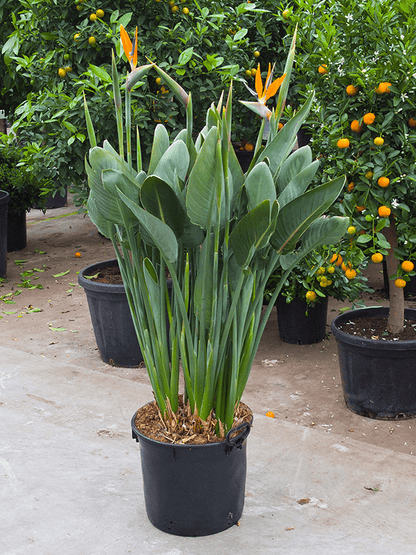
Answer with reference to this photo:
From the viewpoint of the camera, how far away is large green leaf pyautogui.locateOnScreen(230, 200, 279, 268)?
69.0 inches

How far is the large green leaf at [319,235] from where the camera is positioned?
77.6 inches

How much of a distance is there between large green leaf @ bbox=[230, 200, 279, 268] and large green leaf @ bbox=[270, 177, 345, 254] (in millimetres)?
84

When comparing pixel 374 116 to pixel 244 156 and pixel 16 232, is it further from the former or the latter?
pixel 16 232

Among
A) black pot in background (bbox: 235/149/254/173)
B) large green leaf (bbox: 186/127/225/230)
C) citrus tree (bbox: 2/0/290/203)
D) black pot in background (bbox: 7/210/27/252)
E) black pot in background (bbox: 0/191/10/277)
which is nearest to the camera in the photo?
large green leaf (bbox: 186/127/225/230)

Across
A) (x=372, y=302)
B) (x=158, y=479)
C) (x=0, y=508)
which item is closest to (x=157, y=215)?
(x=158, y=479)

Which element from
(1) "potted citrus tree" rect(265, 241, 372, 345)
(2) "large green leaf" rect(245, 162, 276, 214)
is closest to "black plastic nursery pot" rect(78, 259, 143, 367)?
(1) "potted citrus tree" rect(265, 241, 372, 345)

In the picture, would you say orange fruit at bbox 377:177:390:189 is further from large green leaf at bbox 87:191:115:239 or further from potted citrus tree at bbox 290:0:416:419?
large green leaf at bbox 87:191:115:239

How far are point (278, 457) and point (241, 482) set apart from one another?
1.78ft

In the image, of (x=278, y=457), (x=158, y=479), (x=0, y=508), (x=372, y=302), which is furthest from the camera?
(x=372, y=302)

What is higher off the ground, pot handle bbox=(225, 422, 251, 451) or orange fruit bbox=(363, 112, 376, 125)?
orange fruit bbox=(363, 112, 376, 125)

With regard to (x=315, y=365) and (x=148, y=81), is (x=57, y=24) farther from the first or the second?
(x=315, y=365)

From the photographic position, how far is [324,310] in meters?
4.18

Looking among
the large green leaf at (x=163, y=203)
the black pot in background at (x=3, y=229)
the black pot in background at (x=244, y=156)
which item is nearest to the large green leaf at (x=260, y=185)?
the large green leaf at (x=163, y=203)

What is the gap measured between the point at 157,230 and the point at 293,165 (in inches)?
20.7
